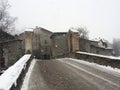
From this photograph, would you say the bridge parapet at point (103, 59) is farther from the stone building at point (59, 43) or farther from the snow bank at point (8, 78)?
the stone building at point (59, 43)

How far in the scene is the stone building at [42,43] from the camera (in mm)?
58750

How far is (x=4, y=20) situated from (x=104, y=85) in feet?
126

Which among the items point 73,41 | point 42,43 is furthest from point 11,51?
point 73,41

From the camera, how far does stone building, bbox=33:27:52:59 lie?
58750mm

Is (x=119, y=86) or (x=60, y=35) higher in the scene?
(x=60, y=35)

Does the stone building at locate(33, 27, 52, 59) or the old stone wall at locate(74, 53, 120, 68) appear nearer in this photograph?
the old stone wall at locate(74, 53, 120, 68)

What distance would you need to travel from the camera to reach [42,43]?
196 feet

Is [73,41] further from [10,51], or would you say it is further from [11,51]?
[10,51]

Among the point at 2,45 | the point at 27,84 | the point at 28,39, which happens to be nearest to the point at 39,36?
the point at 2,45

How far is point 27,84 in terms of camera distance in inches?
374

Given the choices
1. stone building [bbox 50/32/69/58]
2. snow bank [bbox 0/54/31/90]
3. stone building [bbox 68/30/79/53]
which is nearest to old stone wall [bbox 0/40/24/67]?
stone building [bbox 50/32/69/58]

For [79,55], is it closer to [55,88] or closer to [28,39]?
[28,39]

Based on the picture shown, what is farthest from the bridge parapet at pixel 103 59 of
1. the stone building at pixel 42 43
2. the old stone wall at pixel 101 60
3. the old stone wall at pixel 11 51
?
the stone building at pixel 42 43

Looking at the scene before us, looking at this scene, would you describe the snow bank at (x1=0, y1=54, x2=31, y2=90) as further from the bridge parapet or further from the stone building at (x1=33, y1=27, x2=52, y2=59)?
the stone building at (x1=33, y1=27, x2=52, y2=59)
